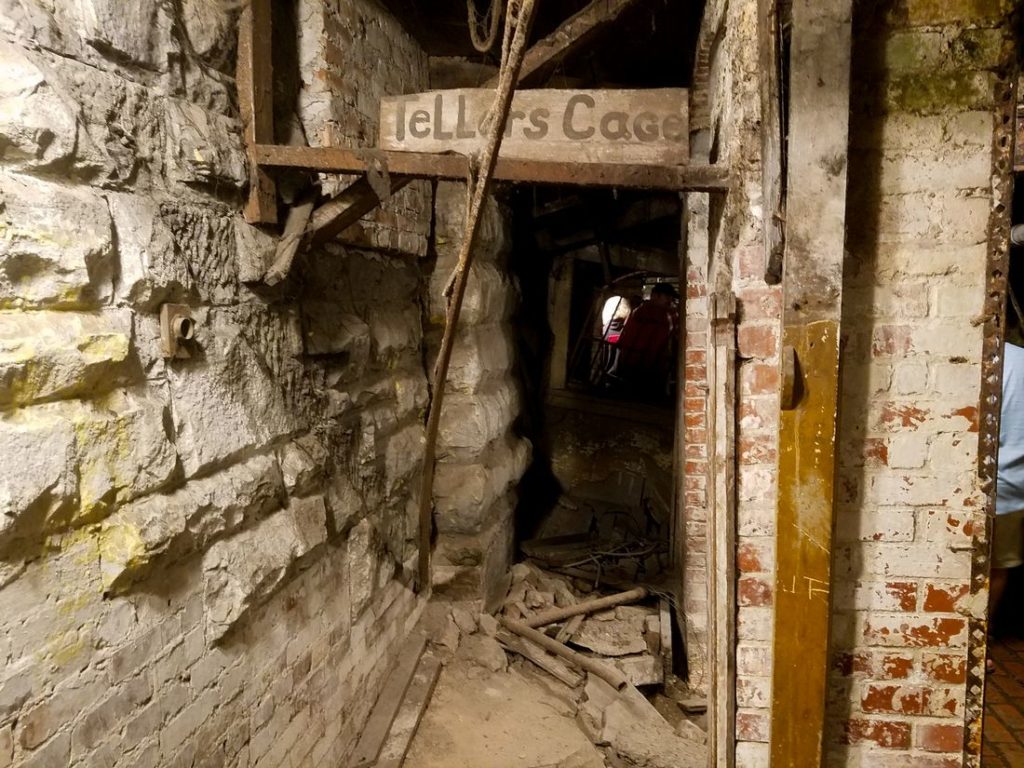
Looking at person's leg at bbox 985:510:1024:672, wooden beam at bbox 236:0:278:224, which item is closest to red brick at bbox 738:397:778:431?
wooden beam at bbox 236:0:278:224

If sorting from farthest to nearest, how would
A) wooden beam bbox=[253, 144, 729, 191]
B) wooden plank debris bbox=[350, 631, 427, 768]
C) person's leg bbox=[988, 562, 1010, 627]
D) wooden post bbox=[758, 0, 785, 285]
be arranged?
person's leg bbox=[988, 562, 1010, 627], wooden plank debris bbox=[350, 631, 427, 768], wooden beam bbox=[253, 144, 729, 191], wooden post bbox=[758, 0, 785, 285]

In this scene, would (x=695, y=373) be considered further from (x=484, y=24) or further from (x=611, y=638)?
(x=484, y=24)

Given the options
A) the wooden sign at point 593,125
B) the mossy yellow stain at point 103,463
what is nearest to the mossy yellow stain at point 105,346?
the mossy yellow stain at point 103,463

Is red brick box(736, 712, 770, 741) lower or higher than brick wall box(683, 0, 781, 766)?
lower

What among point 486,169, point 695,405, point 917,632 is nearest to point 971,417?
point 917,632

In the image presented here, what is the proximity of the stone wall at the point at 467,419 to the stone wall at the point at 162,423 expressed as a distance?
2.18 ft

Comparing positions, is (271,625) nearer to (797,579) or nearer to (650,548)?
(797,579)

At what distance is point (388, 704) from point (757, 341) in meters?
2.07

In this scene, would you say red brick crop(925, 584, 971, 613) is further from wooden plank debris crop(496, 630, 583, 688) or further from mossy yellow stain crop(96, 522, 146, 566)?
wooden plank debris crop(496, 630, 583, 688)

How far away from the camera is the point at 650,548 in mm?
4414

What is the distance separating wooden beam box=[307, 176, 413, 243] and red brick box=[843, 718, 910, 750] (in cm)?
184

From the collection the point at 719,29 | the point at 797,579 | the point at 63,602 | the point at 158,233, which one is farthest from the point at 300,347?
the point at 719,29

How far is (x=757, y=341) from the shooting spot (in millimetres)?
1438

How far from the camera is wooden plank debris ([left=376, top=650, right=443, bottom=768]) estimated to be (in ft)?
7.44
